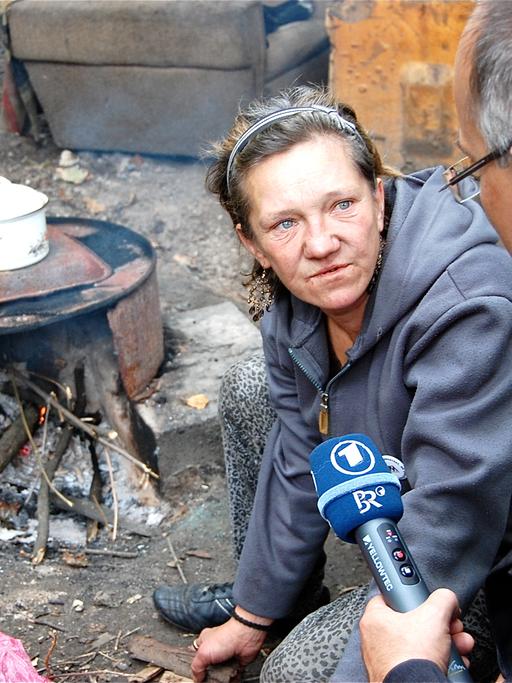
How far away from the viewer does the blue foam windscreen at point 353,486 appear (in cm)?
170

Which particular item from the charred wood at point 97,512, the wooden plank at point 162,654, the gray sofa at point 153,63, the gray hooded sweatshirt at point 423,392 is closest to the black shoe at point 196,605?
the wooden plank at point 162,654

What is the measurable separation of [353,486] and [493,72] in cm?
83

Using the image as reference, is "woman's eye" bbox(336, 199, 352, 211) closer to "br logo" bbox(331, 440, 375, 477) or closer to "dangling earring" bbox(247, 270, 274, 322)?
"dangling earring" bbox(247, 270, 274, 322)

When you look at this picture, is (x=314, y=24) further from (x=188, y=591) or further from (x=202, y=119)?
(x=188, y=591)

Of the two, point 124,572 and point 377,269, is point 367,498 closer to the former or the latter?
point 377,269

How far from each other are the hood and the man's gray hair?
24.5 inches

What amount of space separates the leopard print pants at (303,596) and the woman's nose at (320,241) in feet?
2.84

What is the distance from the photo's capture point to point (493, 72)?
1724mm

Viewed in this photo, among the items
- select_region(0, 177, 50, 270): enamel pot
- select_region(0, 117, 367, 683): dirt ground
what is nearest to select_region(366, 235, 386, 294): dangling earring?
select_region(0, 117, 367, 683): dirt ground

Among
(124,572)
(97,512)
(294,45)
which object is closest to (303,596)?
(124,572)

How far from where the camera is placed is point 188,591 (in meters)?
3.45

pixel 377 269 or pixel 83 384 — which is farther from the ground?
pixel 377 269

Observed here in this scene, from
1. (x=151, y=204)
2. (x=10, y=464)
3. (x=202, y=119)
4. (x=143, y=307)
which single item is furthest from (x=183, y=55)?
(x=10, y=464)

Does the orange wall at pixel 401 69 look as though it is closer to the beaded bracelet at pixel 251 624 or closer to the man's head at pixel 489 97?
the beaded bracelet at pixel 251 624
